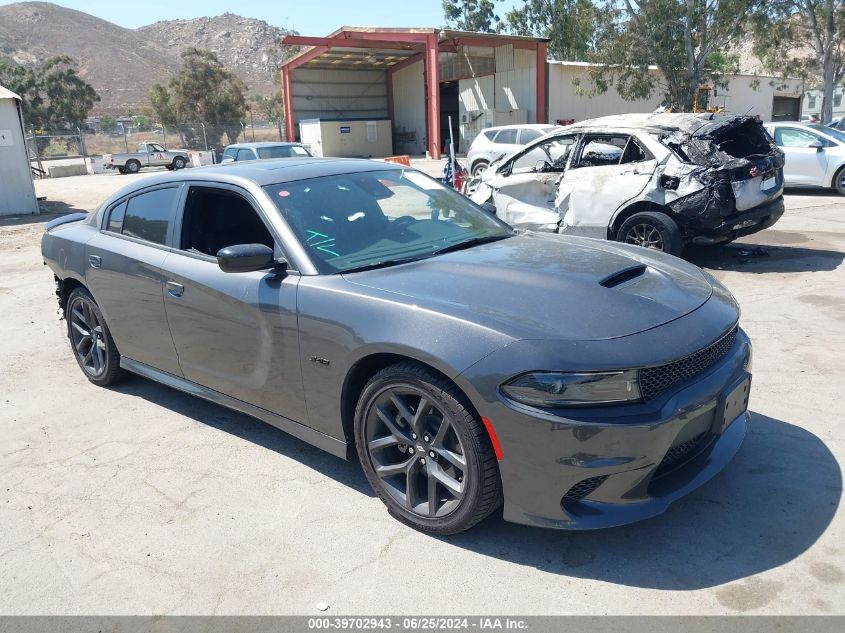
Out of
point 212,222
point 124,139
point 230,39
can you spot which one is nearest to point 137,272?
point 212,222

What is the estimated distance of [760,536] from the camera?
297 centimetres

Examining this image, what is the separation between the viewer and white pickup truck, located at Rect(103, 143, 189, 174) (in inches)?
1393

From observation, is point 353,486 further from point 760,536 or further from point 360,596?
point 760,536

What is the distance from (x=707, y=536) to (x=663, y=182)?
5.42 m

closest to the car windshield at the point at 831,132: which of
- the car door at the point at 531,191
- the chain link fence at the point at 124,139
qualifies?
the car door at the point at 531,191

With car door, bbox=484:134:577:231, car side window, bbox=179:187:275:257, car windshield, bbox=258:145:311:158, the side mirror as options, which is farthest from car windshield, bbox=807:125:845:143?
the side mirror

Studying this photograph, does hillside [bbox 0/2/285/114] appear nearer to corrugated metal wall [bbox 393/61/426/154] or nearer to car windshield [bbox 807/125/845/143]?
corrugated metal wall [bbox 393/61/426/154]

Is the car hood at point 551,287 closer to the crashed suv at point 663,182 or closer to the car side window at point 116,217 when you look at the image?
the car side window at point 116,217

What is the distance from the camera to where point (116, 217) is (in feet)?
16.0

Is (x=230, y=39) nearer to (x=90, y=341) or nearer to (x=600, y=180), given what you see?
(x=600, y=180)

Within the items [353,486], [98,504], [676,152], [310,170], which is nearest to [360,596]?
[353,486]

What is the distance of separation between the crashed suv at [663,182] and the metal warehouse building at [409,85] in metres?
21.8

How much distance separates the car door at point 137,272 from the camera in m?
4.30

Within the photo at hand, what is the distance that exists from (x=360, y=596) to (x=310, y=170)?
247 cm
